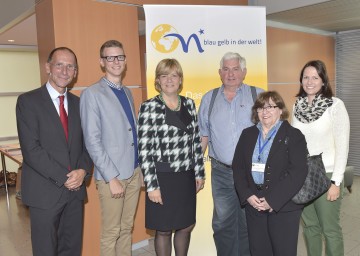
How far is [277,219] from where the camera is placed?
217 cm

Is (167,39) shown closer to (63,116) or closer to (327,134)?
(63,116)

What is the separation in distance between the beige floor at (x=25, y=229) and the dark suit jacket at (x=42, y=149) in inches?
66.7

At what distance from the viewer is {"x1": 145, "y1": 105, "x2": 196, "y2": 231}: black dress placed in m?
2.38

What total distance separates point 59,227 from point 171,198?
83 cm

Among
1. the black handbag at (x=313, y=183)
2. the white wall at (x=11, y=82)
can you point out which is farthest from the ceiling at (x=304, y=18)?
the black handbag at (x=313, y=183)

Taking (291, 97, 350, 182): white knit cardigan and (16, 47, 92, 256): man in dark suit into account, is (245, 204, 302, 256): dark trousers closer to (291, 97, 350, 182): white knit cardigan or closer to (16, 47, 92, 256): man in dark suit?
(291, 97, 350, 182): white knit cardigan

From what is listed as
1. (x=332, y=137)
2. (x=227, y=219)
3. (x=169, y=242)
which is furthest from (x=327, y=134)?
(x=169, y=242)

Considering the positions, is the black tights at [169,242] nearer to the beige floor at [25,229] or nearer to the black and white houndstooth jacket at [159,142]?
the black and white houndstooth jacket at [159,142]

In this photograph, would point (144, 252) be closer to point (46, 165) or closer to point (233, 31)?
point (46, 165)

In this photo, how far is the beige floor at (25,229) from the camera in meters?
3.58

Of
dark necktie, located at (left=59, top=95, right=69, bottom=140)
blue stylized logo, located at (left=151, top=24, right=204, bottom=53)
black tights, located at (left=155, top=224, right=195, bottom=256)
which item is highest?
blue stylized logo, located at (left=151, top=24, right=204, bottom=53)

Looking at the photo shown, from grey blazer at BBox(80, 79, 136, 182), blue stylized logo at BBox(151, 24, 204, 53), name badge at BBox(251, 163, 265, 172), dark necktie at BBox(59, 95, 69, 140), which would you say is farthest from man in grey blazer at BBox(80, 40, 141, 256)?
name badge at BBox(251, 163, 265, 172)

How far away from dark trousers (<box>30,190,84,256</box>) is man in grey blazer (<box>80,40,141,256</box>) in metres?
0.19

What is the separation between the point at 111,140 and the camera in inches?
93.6
